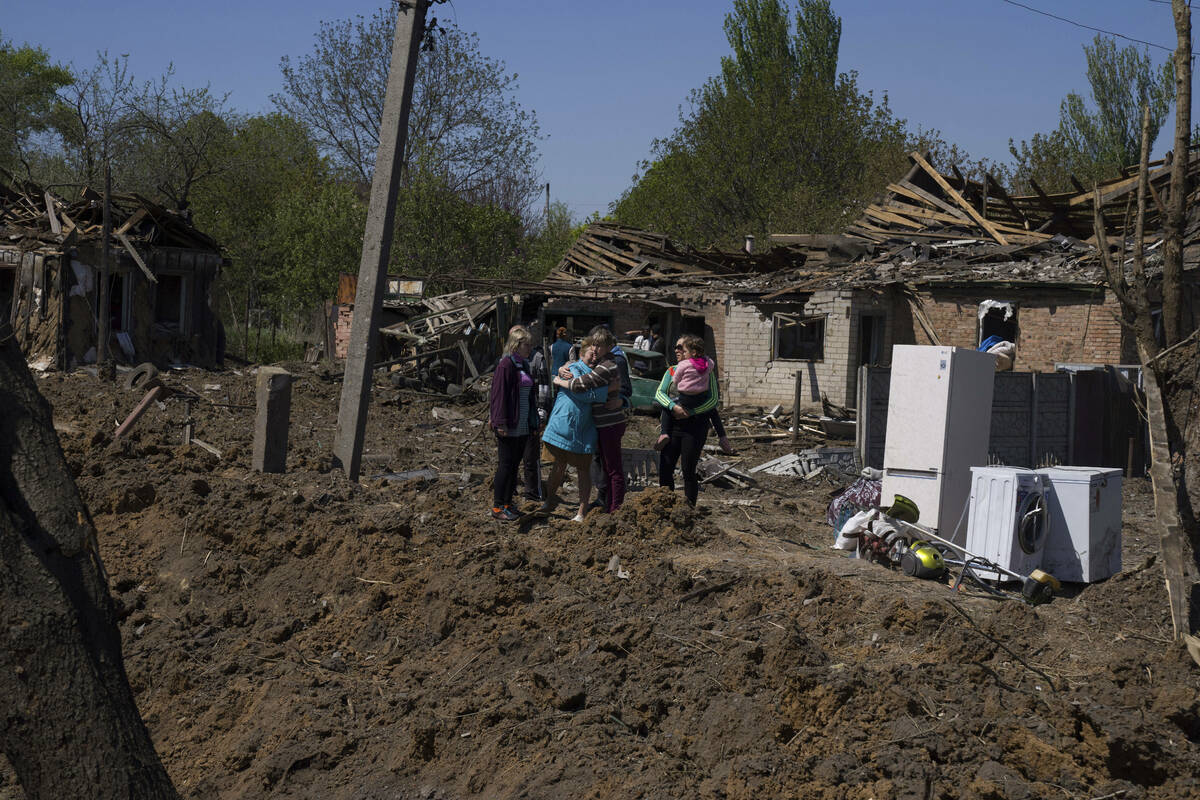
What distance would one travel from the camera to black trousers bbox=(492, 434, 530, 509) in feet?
28.5

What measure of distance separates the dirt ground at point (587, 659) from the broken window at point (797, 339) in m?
12.7

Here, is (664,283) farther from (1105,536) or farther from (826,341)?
(1105,536)

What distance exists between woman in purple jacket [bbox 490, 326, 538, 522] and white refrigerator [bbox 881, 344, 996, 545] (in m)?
2.92

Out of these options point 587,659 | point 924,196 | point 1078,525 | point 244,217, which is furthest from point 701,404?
point 244,217

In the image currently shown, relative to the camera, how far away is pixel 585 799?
160 inches

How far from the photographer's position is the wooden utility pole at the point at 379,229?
29.1 feet

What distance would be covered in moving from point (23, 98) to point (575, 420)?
48462mm

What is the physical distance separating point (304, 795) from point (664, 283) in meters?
22.7

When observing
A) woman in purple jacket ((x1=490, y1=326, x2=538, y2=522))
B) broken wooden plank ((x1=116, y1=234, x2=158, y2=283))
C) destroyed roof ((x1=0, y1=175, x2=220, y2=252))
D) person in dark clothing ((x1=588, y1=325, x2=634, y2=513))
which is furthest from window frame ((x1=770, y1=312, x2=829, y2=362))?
destroyed roof ((x1=0, y1=175, x2=220, y2=252))

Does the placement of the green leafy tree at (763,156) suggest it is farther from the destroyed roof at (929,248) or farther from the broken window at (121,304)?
the broken window at (121,304)

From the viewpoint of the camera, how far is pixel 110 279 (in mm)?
23078

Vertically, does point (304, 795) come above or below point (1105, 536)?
below

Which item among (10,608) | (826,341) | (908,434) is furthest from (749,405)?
(10,608)

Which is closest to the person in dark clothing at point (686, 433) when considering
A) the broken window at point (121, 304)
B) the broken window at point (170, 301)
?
the broken window at point (121, 304)
